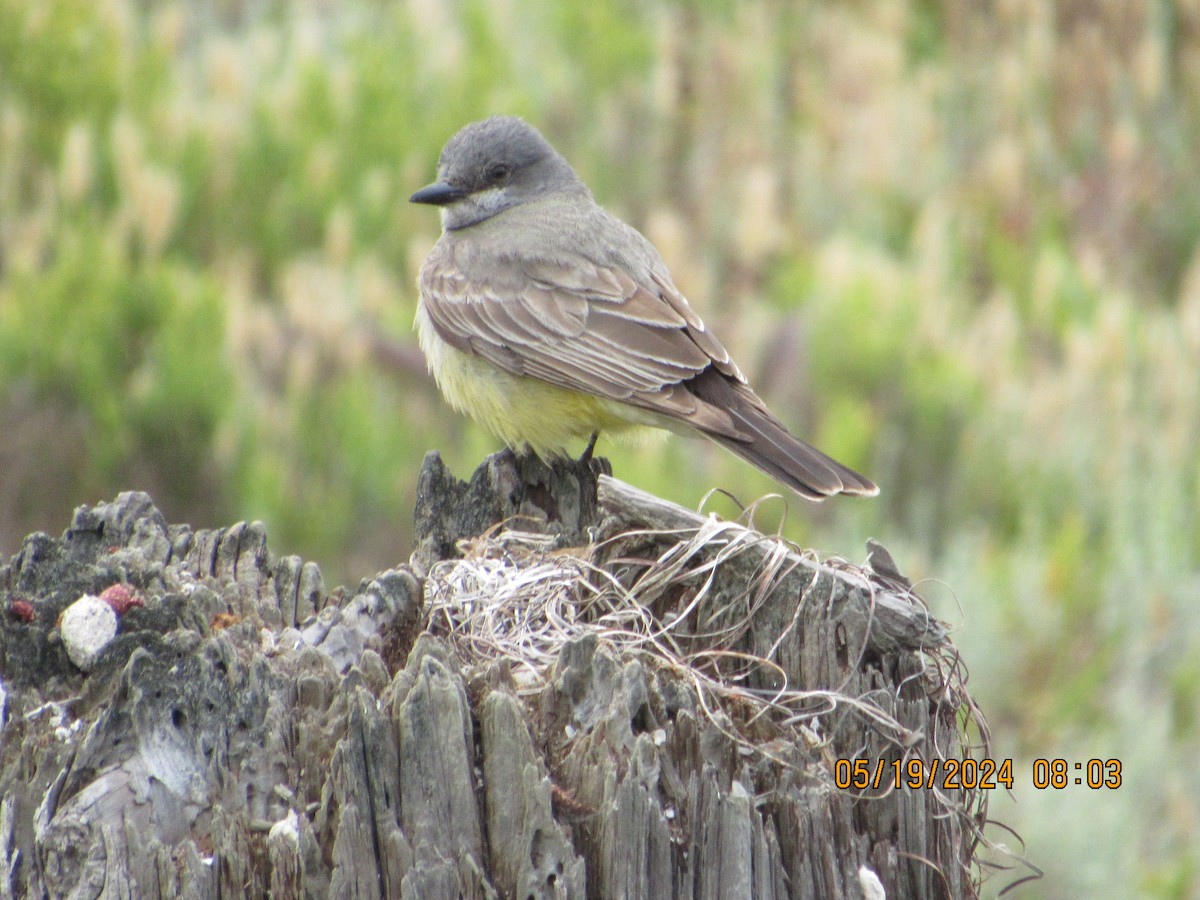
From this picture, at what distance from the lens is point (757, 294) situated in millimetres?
8805

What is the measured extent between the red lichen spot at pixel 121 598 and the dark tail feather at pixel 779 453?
1.80 meters

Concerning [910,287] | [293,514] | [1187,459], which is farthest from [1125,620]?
[293,514]

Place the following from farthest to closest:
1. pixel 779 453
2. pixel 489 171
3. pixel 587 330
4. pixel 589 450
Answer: pixel 489 171 → pixel 587 330 → pixel 589 450 → pixel 779 453

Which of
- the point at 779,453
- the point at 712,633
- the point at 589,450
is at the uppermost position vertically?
the point at 589,450

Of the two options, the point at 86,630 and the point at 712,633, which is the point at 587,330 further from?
the point at 86,630

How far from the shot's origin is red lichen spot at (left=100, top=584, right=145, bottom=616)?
2488 millimetres

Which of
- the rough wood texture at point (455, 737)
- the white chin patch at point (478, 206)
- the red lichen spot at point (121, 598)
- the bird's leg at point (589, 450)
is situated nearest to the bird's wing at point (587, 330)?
the bird's leg at point (589, 450)

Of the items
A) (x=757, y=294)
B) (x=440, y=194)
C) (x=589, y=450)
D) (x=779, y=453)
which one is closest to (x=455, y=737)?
(x=779, y=453)

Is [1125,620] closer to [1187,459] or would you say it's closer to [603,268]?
[1187,459]

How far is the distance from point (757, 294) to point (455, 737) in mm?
6878

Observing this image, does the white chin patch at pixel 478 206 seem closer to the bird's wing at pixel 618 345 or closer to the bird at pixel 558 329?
the bird at pixel 558 329

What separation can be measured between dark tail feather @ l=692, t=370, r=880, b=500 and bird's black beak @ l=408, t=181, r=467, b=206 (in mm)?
1428

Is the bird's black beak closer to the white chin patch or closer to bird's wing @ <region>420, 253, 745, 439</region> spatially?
the white chin patch
